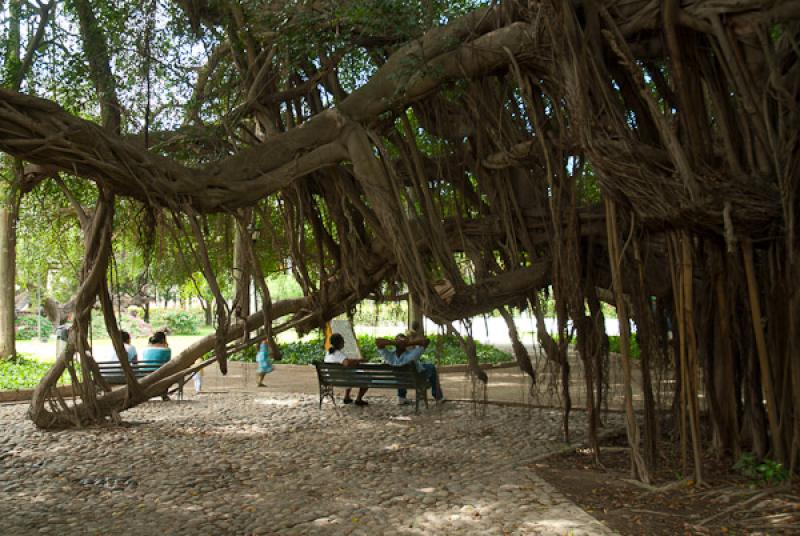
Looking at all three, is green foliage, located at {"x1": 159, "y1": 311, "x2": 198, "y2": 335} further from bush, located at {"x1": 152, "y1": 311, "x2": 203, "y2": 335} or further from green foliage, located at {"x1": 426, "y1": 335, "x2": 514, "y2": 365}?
green foliage, located at {"x1": 426, "y1": 335, "x2": 514, "y2": 365}

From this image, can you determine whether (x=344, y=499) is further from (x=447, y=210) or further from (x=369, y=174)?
(x=447, y=210)

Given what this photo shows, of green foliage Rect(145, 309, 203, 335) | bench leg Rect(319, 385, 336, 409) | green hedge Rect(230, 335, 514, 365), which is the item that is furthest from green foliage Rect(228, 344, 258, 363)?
green foliage Rect(145, 309, 203, 335)

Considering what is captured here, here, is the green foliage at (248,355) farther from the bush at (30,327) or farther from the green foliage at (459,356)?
the bush at (30,327)

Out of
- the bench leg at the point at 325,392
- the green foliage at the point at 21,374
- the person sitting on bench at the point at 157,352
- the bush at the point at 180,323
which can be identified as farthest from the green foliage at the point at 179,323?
the bench leg at the point at 325,392

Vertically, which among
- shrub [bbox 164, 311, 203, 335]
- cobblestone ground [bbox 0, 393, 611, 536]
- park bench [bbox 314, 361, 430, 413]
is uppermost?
shrub [bbox 164, 311, 203, 335]

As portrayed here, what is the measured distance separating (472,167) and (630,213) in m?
1.80

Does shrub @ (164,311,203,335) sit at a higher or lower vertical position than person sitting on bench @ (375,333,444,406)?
higher

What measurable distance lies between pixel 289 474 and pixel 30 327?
28.6 meters

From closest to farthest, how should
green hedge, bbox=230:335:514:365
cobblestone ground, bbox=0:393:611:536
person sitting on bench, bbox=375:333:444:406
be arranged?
cobblestone ground, bbox=0:393:611:536 → person sitting on bench, bbox=375:333:444:406 → green hedge, bbox=230:335:514:365

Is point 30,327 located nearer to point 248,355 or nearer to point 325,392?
point 248,355

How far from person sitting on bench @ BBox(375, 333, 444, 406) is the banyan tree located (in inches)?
40.9

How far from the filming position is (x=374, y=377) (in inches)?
322

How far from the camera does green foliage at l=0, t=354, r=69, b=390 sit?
10.1 m

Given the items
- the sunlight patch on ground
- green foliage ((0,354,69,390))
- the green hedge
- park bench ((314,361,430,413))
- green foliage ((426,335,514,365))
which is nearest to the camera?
park bench ((314,361,430,413))
